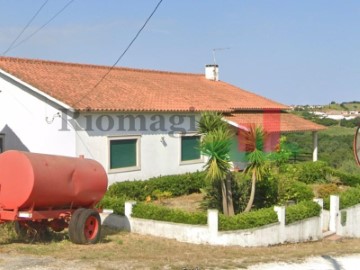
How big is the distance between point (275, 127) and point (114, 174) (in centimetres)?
1104

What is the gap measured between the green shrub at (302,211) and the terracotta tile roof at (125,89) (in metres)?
7.35

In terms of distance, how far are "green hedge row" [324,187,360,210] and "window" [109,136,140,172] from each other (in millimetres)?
7372

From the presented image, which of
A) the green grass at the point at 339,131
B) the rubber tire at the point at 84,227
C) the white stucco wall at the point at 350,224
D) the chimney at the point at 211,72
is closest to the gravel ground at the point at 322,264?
the rubber tire at the point at 84,227

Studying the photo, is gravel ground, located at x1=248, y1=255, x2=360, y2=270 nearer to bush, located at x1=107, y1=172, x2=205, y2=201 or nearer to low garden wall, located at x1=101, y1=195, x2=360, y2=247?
low garden wall, located at x1=101, y1=195, x2=360, y2=247

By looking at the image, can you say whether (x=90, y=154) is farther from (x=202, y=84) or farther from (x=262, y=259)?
(x=202, y=84)

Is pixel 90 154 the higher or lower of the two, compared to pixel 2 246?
higher

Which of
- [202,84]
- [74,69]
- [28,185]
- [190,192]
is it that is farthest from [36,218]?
[202,84]

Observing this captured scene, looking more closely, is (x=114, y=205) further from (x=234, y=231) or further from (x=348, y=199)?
(x=348, y=199)

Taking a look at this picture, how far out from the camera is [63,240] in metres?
12.3

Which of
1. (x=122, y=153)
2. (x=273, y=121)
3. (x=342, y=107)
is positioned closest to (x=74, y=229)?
(x=122, y=153)

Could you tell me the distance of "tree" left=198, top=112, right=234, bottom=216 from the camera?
14641 millimetres

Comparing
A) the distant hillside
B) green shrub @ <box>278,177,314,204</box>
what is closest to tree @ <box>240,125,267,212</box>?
green shrub @ <box>278,177,314,204</box>

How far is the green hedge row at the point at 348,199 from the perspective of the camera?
18.1 m

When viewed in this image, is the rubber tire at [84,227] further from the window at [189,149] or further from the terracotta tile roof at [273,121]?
the terracotta tile roof at [273,121]
